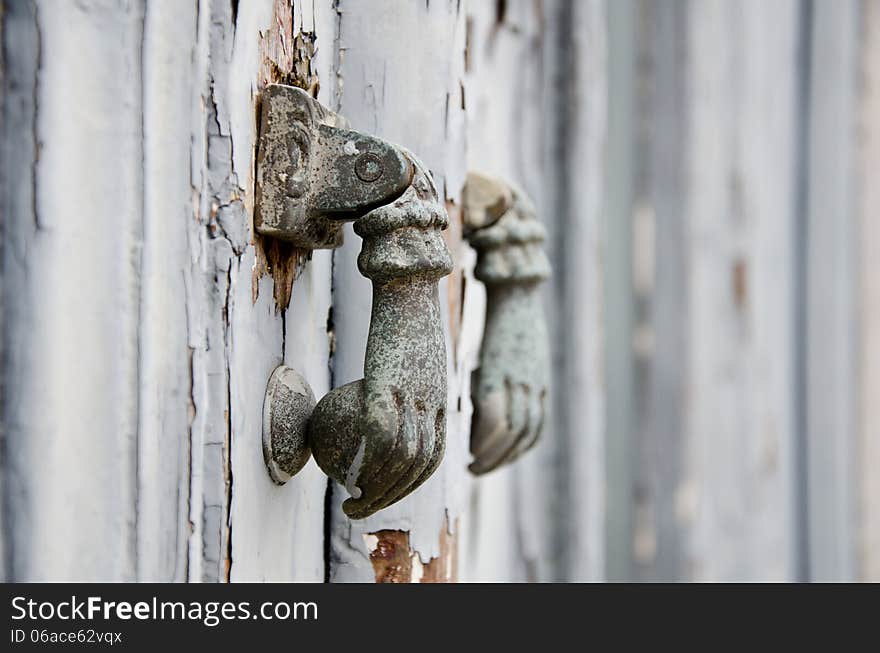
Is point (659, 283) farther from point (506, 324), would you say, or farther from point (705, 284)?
point (506, 324)

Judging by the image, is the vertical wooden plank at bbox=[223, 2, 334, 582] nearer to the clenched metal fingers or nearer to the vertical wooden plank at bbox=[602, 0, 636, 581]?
the clenched metal fingers

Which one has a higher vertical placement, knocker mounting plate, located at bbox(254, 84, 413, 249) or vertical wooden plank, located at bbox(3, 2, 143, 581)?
knocker mounting plate, located at bbox(254, 84, 413, 249)

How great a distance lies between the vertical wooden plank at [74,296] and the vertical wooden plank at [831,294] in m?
1.11

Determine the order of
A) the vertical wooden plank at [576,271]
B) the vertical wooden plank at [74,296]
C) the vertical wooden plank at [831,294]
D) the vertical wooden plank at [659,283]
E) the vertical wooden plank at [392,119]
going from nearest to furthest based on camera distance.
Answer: the vertical wooden plank at [74,296] → the vertical wooden plank at [392,119] → the vertical wooden plank at [576,271] → the vertical wooden plank at [659,283] → the vertical wooden plank at [831,294]

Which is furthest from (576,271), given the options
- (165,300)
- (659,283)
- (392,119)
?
(165,300)

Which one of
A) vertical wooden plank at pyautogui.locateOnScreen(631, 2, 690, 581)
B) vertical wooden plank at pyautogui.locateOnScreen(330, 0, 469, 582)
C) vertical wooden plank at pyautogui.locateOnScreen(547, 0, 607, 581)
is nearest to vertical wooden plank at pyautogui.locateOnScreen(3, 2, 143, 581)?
vertical wooden plank at pyautogui.locateOnScreen(330, 0, 469, 582)

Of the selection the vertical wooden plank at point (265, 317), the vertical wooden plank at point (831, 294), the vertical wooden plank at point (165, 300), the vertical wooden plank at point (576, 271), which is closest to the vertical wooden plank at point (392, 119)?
the vertical wooden plank at point (265, 317)

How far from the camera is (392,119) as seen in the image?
0.44m

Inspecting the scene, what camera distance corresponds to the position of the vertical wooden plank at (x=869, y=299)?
1.24 meters

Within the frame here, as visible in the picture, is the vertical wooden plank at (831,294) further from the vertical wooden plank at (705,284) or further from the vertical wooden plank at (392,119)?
the vertical wooden plank at (392,119)

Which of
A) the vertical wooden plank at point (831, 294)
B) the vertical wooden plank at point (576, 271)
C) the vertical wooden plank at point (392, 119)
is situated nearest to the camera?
the vertical wooden plank at point (392, 119)

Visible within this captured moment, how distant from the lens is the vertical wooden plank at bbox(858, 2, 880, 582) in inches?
48.8

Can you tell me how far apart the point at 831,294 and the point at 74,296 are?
1.14m

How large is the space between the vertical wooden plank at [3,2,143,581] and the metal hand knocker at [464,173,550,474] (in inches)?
10.4
